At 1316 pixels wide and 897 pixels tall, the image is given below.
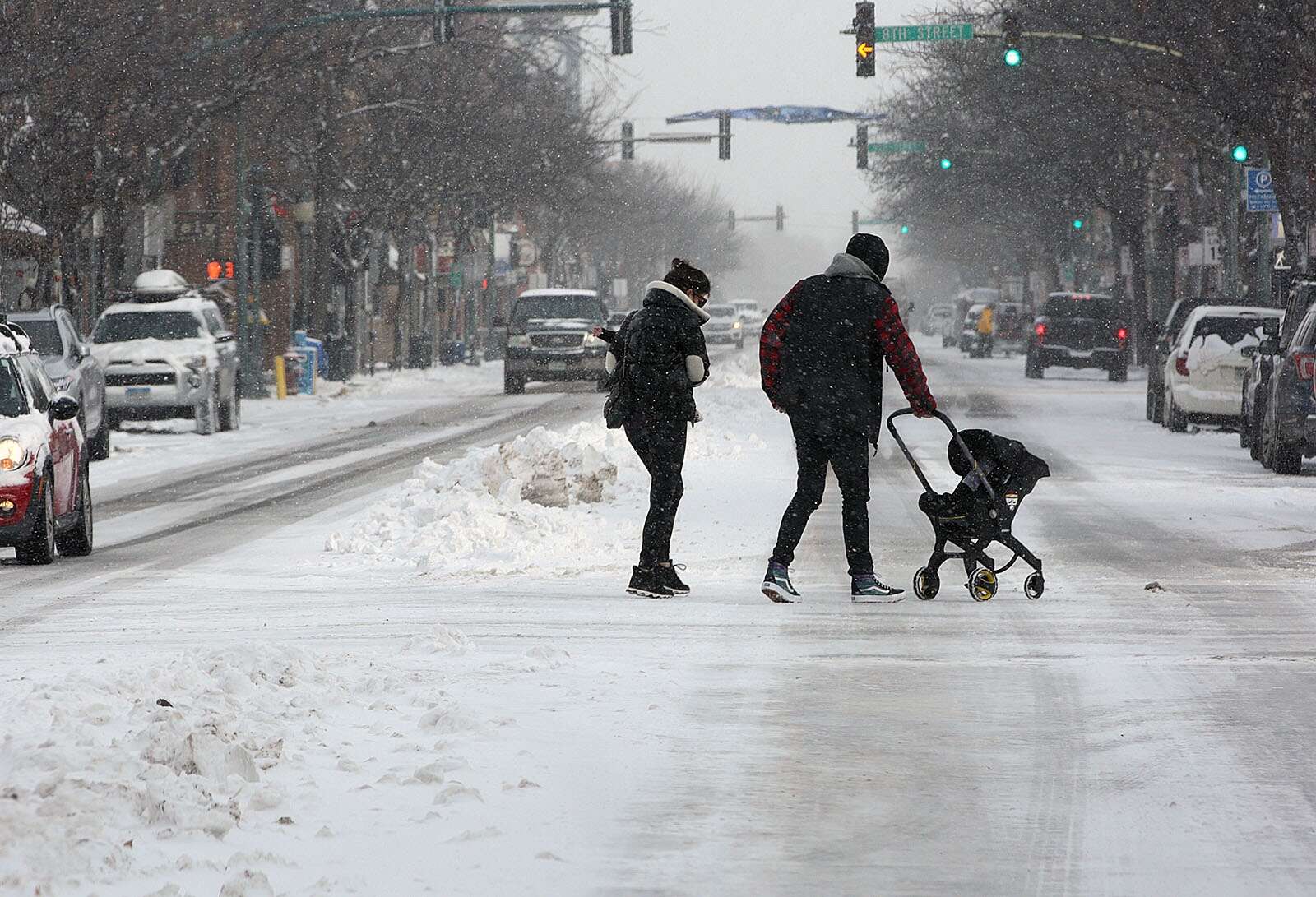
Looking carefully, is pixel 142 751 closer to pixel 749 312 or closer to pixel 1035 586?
pixel 1035 586

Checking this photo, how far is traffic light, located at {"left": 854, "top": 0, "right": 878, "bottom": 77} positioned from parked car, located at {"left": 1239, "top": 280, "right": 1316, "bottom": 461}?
11.7 m

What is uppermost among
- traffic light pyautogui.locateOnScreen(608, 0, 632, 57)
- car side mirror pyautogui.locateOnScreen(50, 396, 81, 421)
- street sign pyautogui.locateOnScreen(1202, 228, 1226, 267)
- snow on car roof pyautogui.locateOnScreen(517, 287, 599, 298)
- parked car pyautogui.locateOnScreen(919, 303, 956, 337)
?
traffic light pyautogui.locateOnScreen(608, 0, 632, 57)

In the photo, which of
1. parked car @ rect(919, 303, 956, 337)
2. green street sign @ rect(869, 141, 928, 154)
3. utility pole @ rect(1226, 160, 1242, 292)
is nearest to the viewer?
utility pole @ rect(1226, 160, 1242, 292)

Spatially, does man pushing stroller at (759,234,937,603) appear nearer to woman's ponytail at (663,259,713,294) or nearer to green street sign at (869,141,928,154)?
woman's ponytail at (663,259,713,294)

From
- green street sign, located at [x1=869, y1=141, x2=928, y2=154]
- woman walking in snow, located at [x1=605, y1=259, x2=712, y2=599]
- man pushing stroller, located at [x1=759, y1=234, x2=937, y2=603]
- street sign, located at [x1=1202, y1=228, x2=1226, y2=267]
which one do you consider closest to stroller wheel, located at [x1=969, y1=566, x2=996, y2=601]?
man pushing stroller, located at [x1=759, y1=234, x2=937, y2=603]

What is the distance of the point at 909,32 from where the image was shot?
3547cm

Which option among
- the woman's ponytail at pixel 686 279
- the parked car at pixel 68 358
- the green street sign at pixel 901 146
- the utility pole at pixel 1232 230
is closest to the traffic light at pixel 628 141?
the green street sign at pixel 901 146

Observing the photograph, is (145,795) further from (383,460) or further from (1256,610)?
(383,460)

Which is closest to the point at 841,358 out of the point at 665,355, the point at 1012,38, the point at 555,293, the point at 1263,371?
the point at 665,355

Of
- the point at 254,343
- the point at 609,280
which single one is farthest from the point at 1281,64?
the point at 609,280

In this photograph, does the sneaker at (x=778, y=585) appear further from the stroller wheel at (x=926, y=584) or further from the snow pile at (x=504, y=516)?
the snow pile at (x=504, y=516)

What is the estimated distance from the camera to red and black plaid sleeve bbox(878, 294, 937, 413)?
32.7ft

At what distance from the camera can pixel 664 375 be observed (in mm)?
10594

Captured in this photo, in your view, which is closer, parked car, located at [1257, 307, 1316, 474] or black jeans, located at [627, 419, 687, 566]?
black jeans, located at [627, 419, 687, 566]
